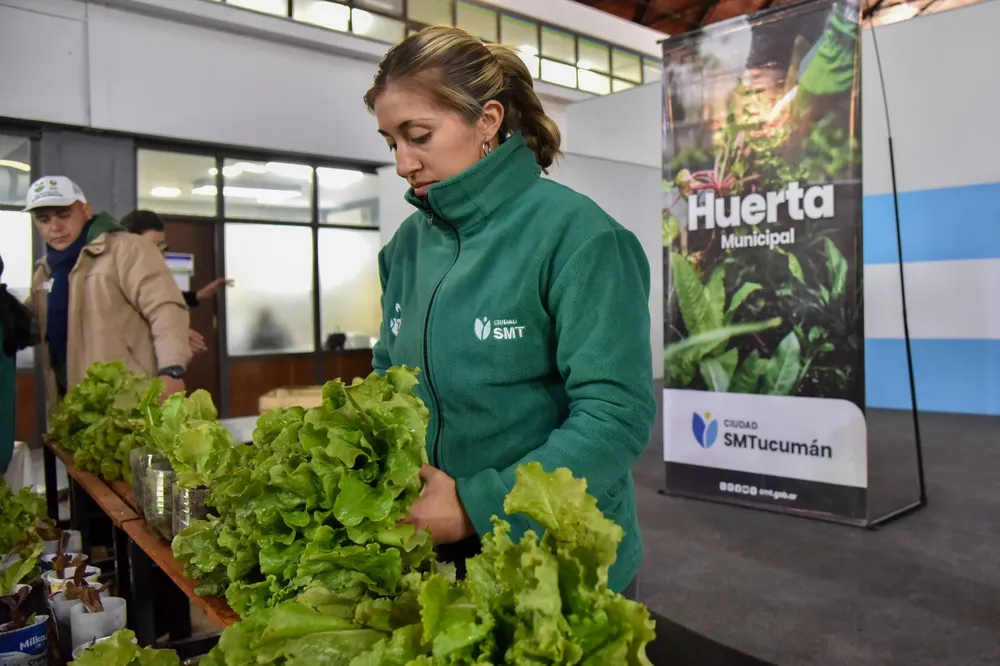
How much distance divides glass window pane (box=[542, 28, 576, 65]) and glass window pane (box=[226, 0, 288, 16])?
4117 millimetres

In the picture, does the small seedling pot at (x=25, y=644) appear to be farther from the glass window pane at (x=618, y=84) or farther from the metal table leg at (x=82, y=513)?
the glass window pane at (x=618, y=84)

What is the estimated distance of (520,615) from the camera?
75cm

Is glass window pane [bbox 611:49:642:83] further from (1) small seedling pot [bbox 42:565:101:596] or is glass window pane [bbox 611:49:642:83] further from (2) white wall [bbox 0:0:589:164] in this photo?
(1) small seedling pot [bbox 42:565:101:596]

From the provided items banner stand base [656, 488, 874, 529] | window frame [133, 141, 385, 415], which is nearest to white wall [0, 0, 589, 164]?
window frame [133, 141, 385, 415]

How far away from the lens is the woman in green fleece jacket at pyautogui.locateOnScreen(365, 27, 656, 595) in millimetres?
1126

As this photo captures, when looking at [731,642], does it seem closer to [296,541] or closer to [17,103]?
[296,541]

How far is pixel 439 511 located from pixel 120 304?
2887 mm

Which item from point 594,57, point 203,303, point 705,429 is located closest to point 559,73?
point 594,57

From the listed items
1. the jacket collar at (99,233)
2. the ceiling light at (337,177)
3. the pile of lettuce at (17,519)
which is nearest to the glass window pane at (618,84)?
A: the ceiling light at (337,177)

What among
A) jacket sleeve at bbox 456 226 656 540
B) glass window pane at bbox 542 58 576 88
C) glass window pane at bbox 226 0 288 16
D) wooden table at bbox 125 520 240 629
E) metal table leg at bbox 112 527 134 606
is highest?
glass window pane at bbox 542 58 576 88

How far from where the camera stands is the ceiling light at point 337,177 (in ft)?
28.8

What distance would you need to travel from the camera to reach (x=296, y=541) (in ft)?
3.40

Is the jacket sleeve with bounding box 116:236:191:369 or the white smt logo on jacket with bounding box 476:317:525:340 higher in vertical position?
the jacket sleeve with bounding box 116:236:191:369

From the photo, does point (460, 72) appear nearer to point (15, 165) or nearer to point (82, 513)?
point (82, 513)
